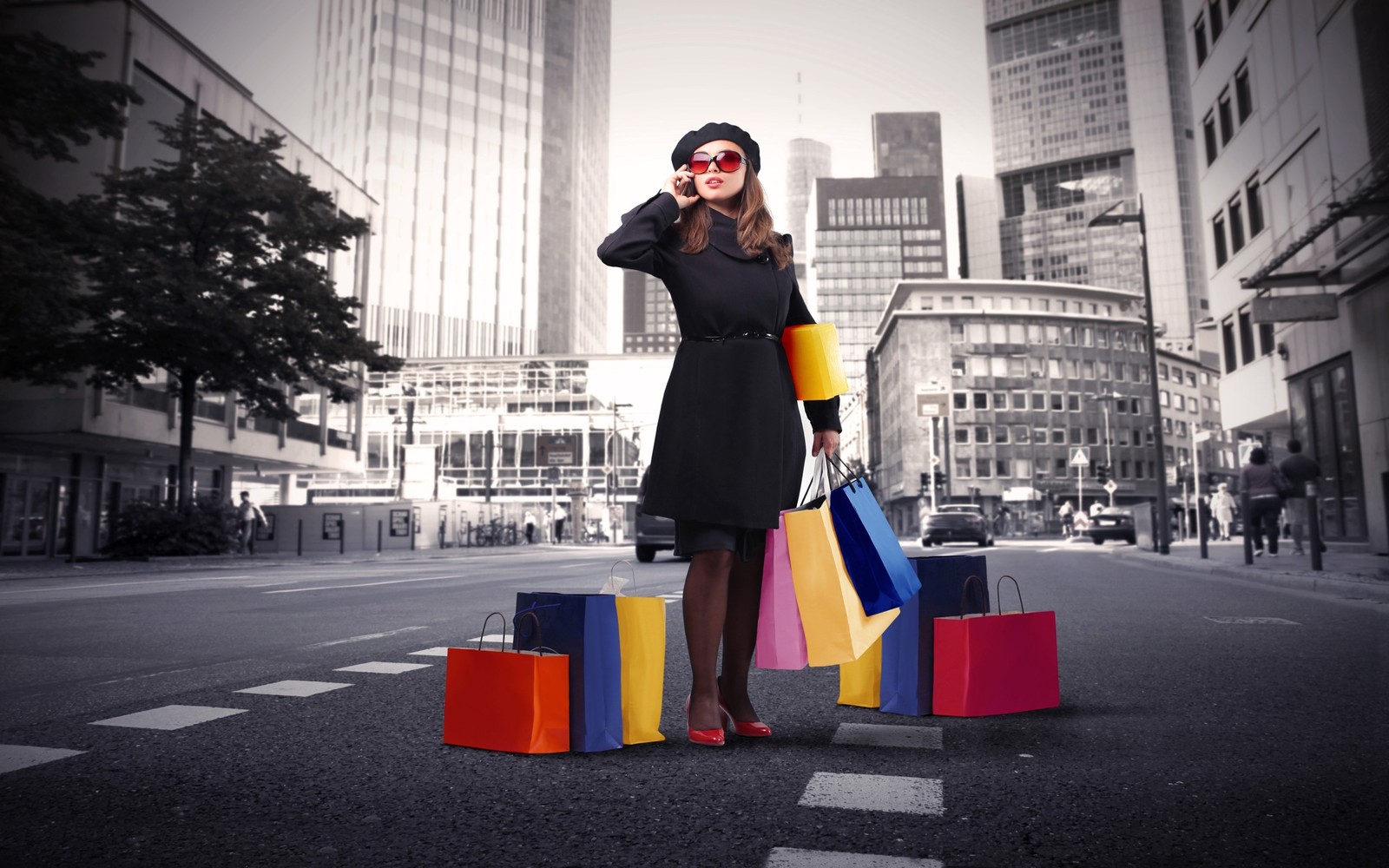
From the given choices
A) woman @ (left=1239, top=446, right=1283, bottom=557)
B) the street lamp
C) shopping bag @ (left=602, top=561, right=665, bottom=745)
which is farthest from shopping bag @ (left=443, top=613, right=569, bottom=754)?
the street lamp

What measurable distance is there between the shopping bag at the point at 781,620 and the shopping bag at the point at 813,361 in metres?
0.50

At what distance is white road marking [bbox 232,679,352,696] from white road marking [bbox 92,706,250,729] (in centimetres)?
36

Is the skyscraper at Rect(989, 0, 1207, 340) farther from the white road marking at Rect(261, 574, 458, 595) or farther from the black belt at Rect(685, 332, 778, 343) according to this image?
the black belt at Rect(685, 332, 778, 343)

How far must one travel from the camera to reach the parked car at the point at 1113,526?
3262 cm

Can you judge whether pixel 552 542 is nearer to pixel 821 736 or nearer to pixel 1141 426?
pixel 821 736

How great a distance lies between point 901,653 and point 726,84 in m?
7.17

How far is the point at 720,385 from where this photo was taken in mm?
3098

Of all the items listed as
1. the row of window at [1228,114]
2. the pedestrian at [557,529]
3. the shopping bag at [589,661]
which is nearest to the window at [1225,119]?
the row of window at [1228,114]

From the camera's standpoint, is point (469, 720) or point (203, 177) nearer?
point (469, 720)

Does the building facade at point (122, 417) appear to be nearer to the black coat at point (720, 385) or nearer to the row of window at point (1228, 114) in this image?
the black coat at point (720, 385)

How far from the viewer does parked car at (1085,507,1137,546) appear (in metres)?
32.6

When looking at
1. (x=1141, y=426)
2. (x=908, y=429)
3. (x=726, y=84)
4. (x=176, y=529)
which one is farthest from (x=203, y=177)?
(x=1141, y=426)

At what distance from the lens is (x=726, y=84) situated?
9.38 meters

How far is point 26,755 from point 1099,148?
164 meters
